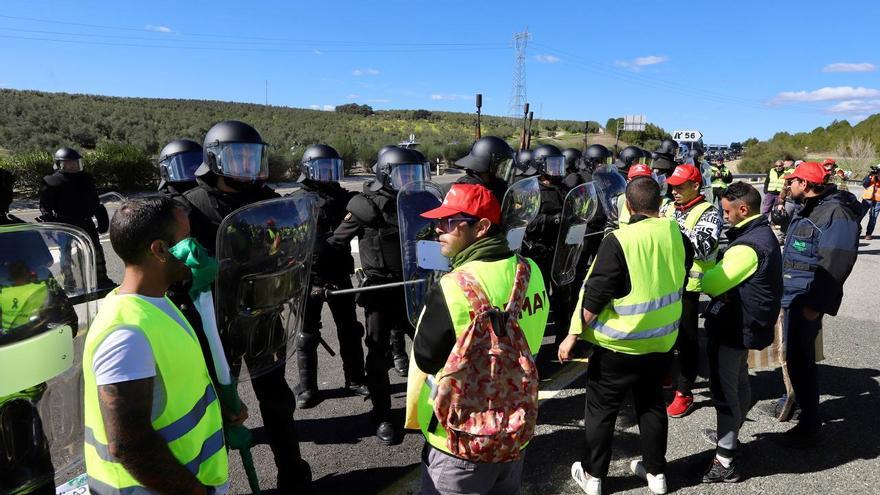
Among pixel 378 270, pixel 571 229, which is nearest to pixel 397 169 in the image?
pixel 378 270

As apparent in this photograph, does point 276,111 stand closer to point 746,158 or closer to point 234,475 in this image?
point 746,158

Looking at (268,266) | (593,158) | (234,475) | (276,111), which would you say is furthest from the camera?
(276,111)

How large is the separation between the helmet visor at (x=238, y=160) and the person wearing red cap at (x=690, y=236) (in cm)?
295

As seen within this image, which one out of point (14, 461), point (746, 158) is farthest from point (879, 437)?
point (746, 158)

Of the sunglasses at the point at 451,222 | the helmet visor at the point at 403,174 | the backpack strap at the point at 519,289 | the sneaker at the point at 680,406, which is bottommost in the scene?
the sneaker at the point at 680,406

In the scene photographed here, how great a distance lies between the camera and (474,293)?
5.94ft

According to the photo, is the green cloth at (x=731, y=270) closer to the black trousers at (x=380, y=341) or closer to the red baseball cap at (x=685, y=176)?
the red baseball cap at (x=685, y=176)

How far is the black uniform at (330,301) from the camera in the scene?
13.2 ft

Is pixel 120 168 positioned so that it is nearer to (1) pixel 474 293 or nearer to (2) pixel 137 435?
(2) pixel 137 435

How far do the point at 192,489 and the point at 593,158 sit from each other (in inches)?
307

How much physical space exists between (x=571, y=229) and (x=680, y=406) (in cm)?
159

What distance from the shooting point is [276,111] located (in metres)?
65.6

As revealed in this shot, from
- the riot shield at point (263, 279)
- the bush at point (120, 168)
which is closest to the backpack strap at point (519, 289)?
the riot shield at point (263, 279)

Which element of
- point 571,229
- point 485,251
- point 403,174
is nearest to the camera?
point 485,251
